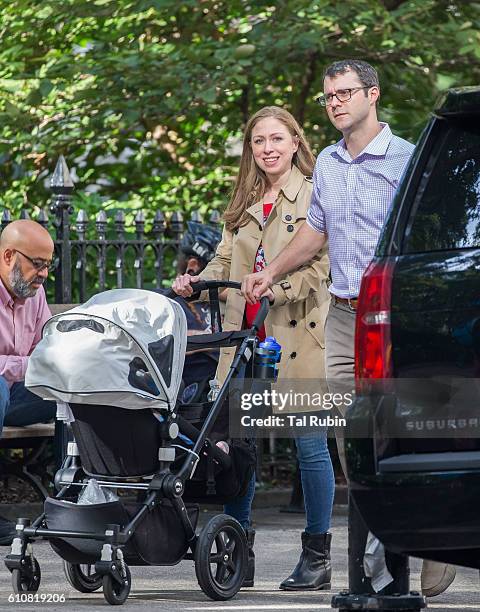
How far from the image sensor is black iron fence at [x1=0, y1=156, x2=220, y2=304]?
9.30 meters

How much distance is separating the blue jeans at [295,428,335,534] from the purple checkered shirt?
0.89 m

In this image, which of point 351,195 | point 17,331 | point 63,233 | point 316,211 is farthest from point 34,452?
point 351,195

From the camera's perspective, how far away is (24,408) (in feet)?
26.2

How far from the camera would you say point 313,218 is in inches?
246

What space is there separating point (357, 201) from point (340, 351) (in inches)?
Result: 23.1

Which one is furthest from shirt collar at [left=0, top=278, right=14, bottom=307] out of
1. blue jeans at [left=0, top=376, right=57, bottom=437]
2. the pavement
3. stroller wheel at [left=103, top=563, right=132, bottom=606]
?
stroller wheel at [left=103, top=563, right=132, bottom=606]

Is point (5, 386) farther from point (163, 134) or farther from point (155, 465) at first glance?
point (163, 134)

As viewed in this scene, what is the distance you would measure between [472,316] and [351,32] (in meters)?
6.97

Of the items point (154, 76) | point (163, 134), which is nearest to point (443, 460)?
point (154, 76)

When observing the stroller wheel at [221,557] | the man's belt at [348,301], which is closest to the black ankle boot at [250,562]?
the stroller wheel at [221,557]

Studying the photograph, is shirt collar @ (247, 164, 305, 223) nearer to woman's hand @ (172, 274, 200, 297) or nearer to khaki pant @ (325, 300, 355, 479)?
woman's hand @ (172, 274, 200, 297)

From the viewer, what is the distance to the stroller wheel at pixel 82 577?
20.6 ft

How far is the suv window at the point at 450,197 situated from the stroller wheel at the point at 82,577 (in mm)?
2337

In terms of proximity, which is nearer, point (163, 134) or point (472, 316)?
point (472, 316)
